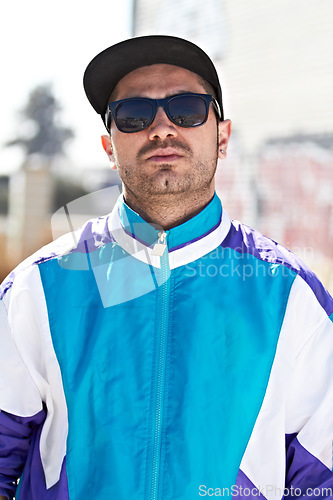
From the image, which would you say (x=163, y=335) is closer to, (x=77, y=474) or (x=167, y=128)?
(x=77, y=474)

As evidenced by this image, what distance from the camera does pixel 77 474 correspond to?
4.67 feet

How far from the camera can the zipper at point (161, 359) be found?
1376 mm

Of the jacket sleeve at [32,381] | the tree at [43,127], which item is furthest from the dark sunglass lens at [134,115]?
the tree at [43,127]

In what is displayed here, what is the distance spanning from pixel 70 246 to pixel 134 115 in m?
0.49

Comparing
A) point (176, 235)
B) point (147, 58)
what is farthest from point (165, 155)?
point (147, 58)

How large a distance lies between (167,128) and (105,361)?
0.77 meters

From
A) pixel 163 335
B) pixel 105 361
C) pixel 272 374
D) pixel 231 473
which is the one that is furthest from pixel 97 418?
pixel 272 374

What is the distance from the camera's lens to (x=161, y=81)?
175cm

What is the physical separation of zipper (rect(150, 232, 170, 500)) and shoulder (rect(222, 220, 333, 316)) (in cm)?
21

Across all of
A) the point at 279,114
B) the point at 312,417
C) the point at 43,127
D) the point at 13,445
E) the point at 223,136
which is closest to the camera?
the point at 312,417

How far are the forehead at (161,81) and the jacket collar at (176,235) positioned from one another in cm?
41

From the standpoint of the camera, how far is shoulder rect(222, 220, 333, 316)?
1.50 meters

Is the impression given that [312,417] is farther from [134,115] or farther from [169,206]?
[134,115]

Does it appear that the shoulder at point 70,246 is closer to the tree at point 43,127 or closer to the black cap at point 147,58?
the black cap at point 147,58
